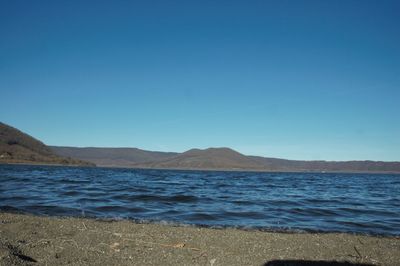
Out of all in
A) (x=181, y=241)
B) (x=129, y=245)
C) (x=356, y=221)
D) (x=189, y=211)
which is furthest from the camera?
(x=189, y=211)

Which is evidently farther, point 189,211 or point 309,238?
point 189,211

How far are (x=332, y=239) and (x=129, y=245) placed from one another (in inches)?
213

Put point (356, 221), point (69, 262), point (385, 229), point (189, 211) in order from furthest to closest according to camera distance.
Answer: point (189, 211) < point (356, 221) < point (385, 229) < point (69, 262)

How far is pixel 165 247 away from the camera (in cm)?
810

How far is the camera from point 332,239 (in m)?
9.93

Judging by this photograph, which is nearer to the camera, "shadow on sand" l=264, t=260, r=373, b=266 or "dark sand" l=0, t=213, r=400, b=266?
"dark sand" l=0, t=213, r=400, b=266

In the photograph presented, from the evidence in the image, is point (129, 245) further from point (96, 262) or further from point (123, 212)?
point (123, 212)

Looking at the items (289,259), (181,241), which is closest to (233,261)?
(289,259)

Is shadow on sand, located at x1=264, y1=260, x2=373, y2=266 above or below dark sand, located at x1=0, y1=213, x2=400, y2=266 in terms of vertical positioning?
below

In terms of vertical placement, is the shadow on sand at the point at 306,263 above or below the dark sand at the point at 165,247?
below

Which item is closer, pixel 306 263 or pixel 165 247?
pixel 306 263

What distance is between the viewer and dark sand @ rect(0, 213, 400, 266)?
704 centimetres

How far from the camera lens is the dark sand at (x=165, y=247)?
7.04 meters

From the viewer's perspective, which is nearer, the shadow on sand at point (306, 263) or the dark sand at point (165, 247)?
the dark sand at point (165, 247)
